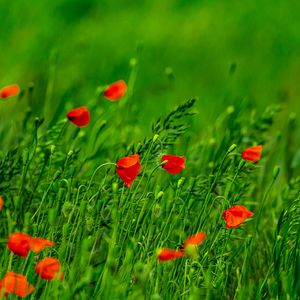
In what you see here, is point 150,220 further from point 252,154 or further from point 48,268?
point 48,268

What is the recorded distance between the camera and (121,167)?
2609mm

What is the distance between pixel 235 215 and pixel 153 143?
1.34 feet

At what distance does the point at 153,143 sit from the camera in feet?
9.14

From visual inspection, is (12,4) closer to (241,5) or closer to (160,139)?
(241,5)

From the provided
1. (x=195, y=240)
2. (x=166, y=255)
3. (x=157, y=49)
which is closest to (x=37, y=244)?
(x=166, y=255)

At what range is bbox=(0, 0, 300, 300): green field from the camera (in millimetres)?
2562

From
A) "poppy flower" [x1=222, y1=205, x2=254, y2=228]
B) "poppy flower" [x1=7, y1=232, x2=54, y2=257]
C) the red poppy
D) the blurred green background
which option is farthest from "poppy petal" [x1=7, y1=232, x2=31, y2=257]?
the blurred green background

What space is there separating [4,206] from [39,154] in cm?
27

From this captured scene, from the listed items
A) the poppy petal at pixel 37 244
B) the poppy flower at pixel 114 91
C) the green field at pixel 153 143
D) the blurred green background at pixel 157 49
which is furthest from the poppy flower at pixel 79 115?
the blurred green background at pixel 157 49

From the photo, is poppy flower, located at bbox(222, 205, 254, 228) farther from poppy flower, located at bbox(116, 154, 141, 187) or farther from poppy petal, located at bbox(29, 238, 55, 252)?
poppy petal, located at bbox(29, 238, 55, 252)

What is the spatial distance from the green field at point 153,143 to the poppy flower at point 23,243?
5 cm

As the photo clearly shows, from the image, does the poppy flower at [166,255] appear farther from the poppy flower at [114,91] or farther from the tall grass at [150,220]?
the poppy flower at [114,91]

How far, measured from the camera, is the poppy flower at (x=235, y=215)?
99.3 inches

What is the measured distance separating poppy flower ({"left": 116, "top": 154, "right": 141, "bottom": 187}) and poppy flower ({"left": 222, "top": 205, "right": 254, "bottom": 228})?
303 mm
